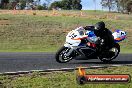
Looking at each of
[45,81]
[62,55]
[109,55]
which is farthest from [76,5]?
[45,81]

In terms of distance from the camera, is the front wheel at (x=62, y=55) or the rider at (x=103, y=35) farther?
the rider at (x=103, y=35)

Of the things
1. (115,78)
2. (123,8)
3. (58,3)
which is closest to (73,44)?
(115,78)

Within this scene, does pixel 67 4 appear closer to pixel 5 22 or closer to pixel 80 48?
pixel 5 22

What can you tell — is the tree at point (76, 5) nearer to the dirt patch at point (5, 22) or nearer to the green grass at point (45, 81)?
the dirt patch at point (5, 22)

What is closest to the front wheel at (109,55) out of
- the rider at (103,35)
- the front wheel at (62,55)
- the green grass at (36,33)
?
the rider at (103,35)

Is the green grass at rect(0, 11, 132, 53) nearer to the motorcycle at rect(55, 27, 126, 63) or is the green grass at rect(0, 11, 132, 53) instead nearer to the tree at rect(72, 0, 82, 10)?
the motorcycle at rect(55, 27, 126, 63)

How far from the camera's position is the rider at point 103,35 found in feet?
45.5

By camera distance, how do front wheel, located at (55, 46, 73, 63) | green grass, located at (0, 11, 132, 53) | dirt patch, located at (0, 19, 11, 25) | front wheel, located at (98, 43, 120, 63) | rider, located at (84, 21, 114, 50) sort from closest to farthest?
1. front wheel, located at (55, 46, 73, 63)
2. rider, located at (84, 21, 114, 50)
3. front wheel, located at (98, 43, 120, 63)
4. green grass, located at (0, 11, 132, 53)
5. dirt patch, located at (0, 19, 11, 25)

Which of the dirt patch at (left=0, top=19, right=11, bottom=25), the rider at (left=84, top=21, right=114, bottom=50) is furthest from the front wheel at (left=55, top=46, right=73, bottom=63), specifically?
the dirt patch at (left=0, top=19, right=11, bottom=25)

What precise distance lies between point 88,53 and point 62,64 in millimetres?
1141

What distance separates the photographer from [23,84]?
8.97 metres

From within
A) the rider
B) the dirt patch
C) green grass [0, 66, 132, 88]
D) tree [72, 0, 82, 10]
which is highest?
the rider

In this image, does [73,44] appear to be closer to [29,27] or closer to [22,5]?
[29,27]

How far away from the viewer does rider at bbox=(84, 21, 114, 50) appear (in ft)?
45.5
